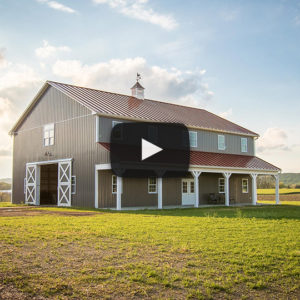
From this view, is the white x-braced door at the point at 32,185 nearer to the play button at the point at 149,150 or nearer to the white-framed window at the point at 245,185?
the play button at the point at 149,150

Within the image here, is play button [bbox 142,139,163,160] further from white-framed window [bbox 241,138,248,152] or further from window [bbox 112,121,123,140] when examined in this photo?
white-framed window [bbox 241,138,248,152]

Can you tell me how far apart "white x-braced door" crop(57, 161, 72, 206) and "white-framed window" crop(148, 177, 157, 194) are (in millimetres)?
4864

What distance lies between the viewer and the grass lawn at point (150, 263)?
235 inches

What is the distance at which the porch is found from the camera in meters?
22.7

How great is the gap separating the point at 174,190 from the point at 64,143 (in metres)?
7.67

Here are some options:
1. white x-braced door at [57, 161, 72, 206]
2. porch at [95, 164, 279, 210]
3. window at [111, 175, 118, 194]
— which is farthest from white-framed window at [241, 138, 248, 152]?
white x-braced door at [57, 161, 72, 206]

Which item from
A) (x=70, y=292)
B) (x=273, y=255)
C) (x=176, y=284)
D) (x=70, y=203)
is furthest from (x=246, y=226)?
(x=70, y=203)

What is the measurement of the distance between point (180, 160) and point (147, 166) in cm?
341

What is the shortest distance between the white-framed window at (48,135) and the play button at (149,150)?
17.9 feet

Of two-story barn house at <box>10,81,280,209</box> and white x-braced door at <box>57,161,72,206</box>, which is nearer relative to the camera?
two-story barn house at <box>10,81,280,209</box>

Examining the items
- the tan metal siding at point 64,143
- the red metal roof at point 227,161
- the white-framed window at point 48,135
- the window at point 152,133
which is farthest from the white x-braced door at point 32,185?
the window at point 152,133

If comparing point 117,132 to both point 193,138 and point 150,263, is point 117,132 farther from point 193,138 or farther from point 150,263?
point 150,263

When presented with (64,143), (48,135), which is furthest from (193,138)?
(48,135)

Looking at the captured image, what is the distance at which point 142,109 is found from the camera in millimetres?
27141
